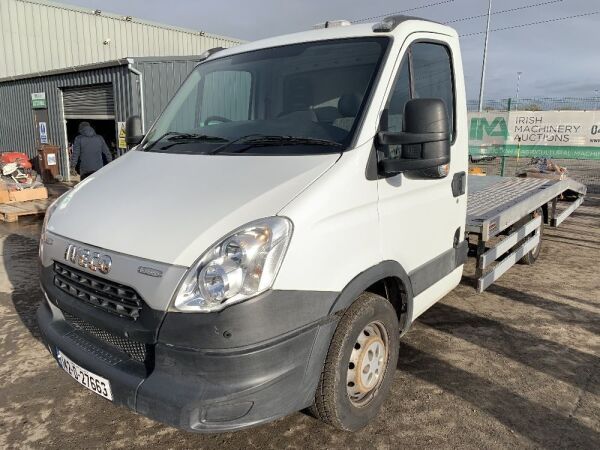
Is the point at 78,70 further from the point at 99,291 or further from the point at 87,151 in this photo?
the point at 99,291

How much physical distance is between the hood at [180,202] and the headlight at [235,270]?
0.06 m

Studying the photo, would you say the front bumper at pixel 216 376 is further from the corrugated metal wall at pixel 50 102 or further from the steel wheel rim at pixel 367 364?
the corrugated metal wall at pixel 50 102

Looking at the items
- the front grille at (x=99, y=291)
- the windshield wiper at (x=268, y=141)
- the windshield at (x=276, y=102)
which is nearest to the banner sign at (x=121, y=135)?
the windshield at (x=276, y=102)

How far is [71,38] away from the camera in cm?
2353

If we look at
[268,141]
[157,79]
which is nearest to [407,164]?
[268,141]

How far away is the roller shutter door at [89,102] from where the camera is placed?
1458cm

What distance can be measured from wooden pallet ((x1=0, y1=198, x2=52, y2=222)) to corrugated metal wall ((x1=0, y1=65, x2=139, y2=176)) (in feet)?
14.0

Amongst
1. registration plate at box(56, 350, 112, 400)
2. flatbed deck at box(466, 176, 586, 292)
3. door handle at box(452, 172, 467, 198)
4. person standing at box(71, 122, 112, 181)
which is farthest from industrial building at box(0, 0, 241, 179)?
registration plate at box(56, 350, 112, 400)

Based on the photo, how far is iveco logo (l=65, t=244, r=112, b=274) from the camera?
2355 millimetres

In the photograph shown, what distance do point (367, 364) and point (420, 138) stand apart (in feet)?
4.32

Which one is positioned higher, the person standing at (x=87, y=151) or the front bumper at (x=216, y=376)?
the person standing at (x=87, y=151)

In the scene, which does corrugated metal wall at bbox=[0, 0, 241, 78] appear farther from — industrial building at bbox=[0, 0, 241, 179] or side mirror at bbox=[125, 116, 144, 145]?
side mirror at bbox=[125, 116, 144, 145]

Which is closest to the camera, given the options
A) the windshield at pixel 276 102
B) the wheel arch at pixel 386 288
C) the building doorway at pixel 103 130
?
the wheel arch at pixel 386 288

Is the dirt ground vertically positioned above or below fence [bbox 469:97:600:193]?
below
